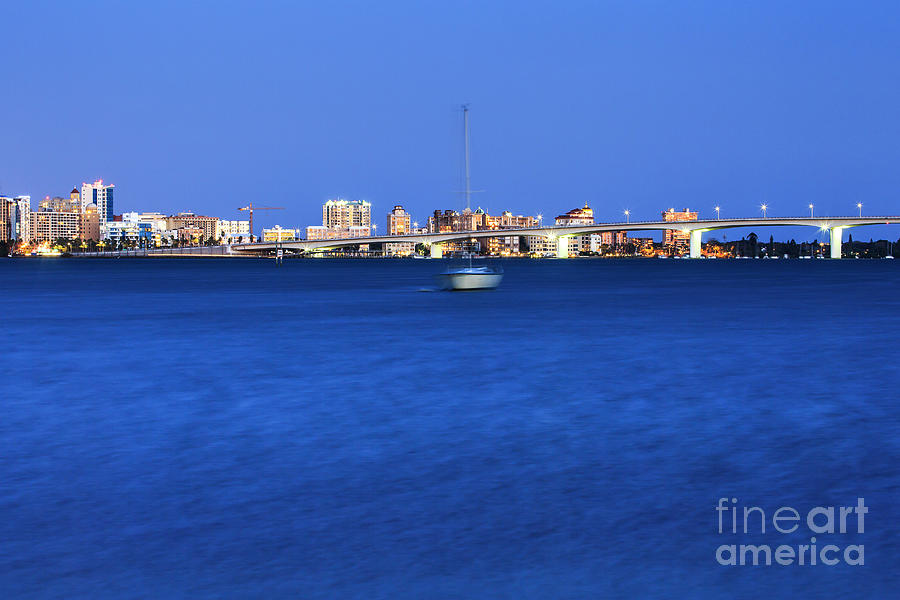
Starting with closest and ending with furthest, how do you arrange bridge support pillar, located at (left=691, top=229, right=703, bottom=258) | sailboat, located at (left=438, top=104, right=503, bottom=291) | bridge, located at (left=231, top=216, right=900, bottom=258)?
sailboat, located at (left=438, top=104, right=503, bottom=291) < bridge, located at (left=231, top=216, right=900, bottom=258) < bridge support pillar, located at (left=691, top=229, right=703, bottom=258)

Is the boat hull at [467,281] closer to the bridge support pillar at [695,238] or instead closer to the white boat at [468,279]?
the white boat at [468,279]

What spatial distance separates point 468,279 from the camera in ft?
211

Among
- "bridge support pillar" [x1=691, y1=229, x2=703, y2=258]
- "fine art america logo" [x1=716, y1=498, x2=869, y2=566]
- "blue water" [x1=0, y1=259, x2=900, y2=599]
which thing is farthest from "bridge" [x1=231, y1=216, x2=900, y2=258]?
"fine art america logo" [x1=716, y1=498, x2=869, y2=566]

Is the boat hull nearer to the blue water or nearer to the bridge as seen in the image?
the blue water

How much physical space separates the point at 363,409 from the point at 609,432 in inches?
196

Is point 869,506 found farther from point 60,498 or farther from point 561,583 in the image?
point 60,498

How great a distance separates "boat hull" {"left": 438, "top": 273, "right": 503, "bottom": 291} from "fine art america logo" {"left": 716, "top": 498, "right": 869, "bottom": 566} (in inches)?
2089

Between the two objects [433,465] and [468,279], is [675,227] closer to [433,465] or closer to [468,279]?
[468,279]

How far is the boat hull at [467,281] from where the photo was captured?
209ft

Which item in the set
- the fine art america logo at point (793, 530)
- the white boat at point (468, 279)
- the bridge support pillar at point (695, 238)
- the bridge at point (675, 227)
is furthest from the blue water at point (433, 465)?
the bridge support pillar at point (695, 238)

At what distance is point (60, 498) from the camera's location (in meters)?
11.2

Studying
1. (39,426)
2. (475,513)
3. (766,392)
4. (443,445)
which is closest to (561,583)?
(475,513)

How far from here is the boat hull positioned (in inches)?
2512

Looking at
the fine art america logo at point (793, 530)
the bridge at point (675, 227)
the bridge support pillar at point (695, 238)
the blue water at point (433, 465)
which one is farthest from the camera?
the bridge support pillar at point (695, 238)
